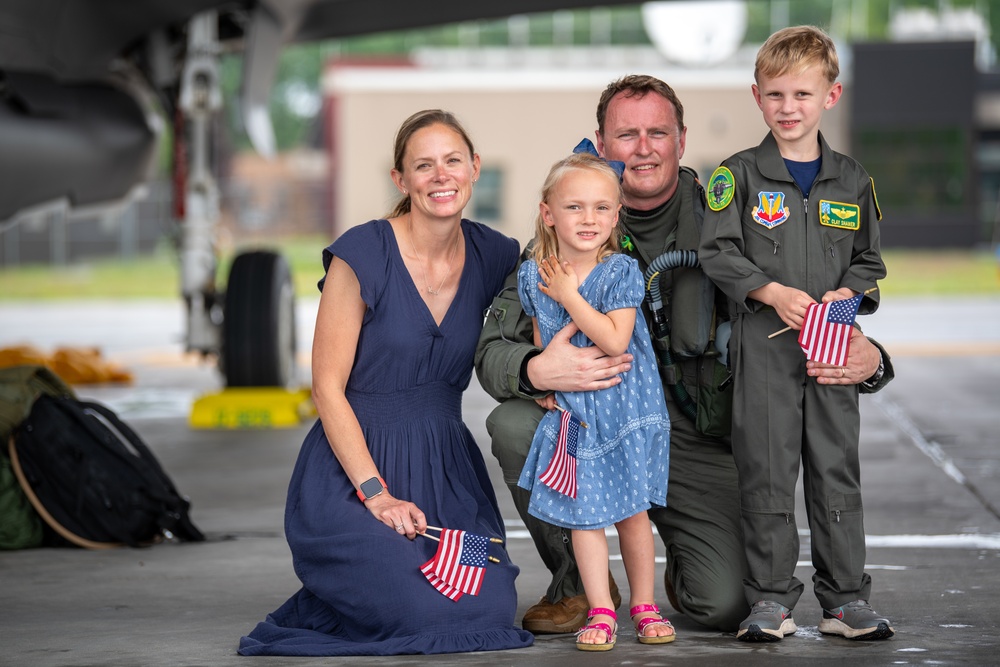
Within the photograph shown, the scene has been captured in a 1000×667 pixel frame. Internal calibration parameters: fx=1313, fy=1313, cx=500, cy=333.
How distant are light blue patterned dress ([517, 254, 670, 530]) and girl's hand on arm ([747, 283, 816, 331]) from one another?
0.36 m

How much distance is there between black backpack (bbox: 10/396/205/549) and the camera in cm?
502

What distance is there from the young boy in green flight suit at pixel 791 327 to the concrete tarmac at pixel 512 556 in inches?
8.3

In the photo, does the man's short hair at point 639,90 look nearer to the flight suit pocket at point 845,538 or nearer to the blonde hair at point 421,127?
the blonde hair at point 421,127

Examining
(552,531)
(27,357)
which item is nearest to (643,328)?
(552,531)

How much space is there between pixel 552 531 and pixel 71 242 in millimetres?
35869

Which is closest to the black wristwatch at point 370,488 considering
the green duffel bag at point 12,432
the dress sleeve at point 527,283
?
the dress sleeve at point 527,283

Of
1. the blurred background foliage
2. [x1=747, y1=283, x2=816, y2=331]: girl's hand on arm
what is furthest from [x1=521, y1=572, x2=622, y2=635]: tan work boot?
the blurred background foliage

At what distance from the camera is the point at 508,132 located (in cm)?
3097

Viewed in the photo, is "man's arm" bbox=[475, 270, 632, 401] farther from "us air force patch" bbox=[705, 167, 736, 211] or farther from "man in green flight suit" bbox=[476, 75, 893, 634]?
"us air force patch" bbox=[705, 167, 736, 211]

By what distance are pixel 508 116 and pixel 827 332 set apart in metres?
28.0

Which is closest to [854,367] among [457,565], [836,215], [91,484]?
[836,215]

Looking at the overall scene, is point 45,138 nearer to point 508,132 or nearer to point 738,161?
point 738,161

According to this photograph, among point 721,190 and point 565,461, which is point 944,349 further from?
point 565,461

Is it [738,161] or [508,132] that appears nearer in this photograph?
[738,161]
